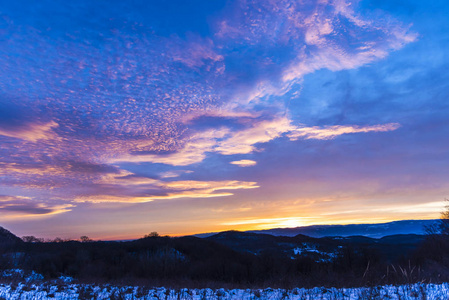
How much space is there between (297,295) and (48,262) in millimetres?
108064

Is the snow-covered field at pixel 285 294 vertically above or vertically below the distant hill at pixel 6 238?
below

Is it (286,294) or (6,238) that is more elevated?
(6,238)

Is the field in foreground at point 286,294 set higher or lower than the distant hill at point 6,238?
lower

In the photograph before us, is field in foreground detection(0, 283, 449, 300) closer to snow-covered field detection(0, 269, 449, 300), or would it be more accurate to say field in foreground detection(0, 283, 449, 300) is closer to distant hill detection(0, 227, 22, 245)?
snow-covered field detection(0, 269, 449, 300)

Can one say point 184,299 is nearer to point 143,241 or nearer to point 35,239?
point 143,241

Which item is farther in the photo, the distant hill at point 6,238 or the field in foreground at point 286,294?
the distant hill at point 6,238

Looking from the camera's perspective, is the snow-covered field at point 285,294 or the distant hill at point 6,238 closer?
the snow-covered field at point 285,294

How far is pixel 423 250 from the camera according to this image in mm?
73375

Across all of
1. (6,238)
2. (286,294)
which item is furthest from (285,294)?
(6,238)

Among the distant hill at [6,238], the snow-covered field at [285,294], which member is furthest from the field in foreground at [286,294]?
the distant hill at [6,238]

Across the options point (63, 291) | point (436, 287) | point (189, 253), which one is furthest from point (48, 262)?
point (436, 287)

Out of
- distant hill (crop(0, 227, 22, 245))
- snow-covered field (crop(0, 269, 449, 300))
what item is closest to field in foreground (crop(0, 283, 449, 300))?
snow-covered field (crop(0, 269, 449, 300))

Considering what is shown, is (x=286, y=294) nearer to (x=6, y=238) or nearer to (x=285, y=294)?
(x=285, y=294)

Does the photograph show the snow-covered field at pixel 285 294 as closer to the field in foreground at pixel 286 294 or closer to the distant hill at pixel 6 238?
the field in foreground at pixel 286 294
